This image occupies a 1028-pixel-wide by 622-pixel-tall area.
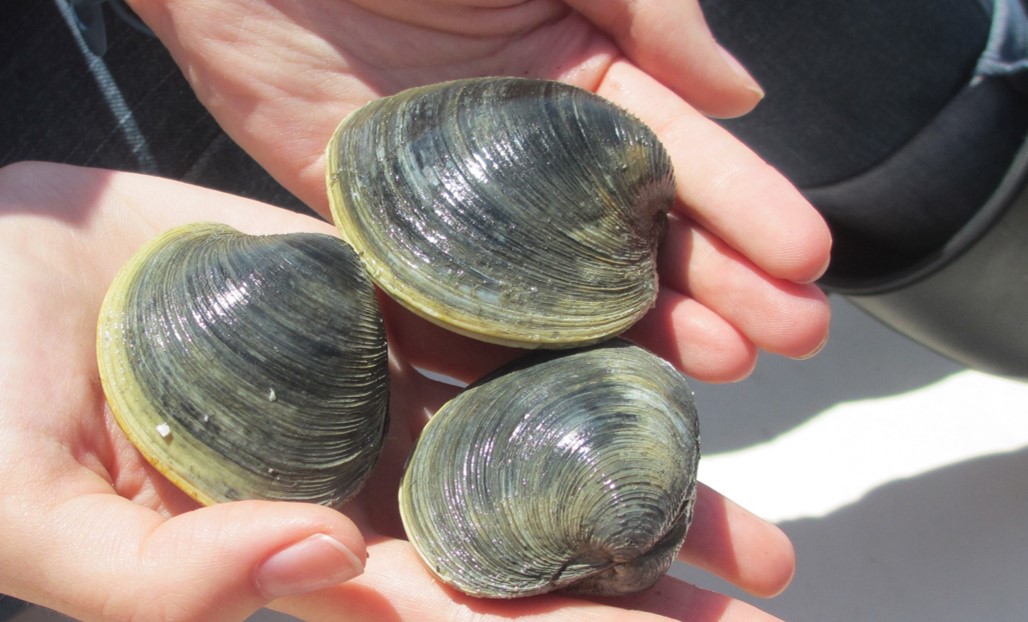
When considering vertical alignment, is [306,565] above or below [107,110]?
below

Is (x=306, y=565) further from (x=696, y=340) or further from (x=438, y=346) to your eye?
(x=696, y=340)

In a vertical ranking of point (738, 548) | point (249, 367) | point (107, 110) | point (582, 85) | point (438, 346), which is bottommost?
point (738, 548)

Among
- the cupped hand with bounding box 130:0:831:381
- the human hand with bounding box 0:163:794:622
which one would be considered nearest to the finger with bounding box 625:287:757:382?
the cupped hand with bounding box 130:0:831:381

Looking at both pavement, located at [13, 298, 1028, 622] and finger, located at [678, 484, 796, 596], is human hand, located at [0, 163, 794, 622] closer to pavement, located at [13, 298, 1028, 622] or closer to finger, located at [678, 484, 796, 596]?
finger, located at [678, 484, 796, 596]

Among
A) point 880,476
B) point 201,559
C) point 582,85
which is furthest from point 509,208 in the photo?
point 880,476

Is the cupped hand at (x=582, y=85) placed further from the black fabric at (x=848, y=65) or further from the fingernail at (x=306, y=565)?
the fingernail at (x=306, y=565)

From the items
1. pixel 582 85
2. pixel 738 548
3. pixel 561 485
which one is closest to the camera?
pixel 561 485

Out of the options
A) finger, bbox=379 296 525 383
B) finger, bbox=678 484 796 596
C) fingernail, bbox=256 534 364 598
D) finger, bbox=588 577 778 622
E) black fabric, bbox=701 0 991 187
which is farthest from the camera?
black fabric, bbox=701 0 991 187
